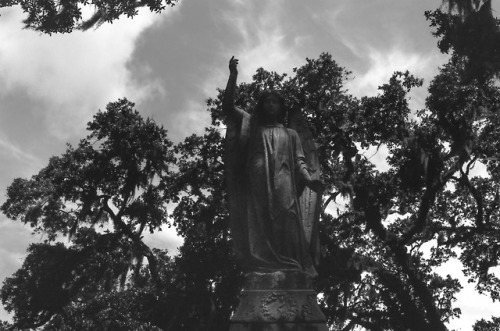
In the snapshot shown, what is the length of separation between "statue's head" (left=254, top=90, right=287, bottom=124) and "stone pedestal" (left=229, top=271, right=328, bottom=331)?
6.64 feet

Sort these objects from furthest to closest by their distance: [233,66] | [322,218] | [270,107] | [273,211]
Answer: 1. [322,218]
2. [270,107]
3. [233,66]
4. [273,211]

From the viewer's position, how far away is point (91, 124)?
18.9 meters

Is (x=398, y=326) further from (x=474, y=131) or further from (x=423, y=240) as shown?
(x=474, y=131)

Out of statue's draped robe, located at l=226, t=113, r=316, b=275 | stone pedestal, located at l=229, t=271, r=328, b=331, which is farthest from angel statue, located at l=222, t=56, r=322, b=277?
stone pedestal, located at l=229, t=271, r=328, b=331

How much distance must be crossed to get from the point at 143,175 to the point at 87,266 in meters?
4.18

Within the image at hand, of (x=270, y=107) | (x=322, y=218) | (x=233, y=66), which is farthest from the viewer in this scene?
(x=322, y=218)


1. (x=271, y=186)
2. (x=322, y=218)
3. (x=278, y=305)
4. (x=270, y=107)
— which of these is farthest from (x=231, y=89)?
(x=322, y=218)

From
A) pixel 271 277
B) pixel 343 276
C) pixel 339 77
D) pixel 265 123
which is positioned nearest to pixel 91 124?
pixel 339 77

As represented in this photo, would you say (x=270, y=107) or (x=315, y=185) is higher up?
(x=270, y=107)

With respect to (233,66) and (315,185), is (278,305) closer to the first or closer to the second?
(315,185)

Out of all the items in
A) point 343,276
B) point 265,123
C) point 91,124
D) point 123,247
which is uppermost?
point 91,124

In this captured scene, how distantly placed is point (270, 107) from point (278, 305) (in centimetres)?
247

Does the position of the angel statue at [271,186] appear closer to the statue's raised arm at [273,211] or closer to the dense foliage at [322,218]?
the statue's raised arm at [273,211]

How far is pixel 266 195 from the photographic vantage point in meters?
5.55
